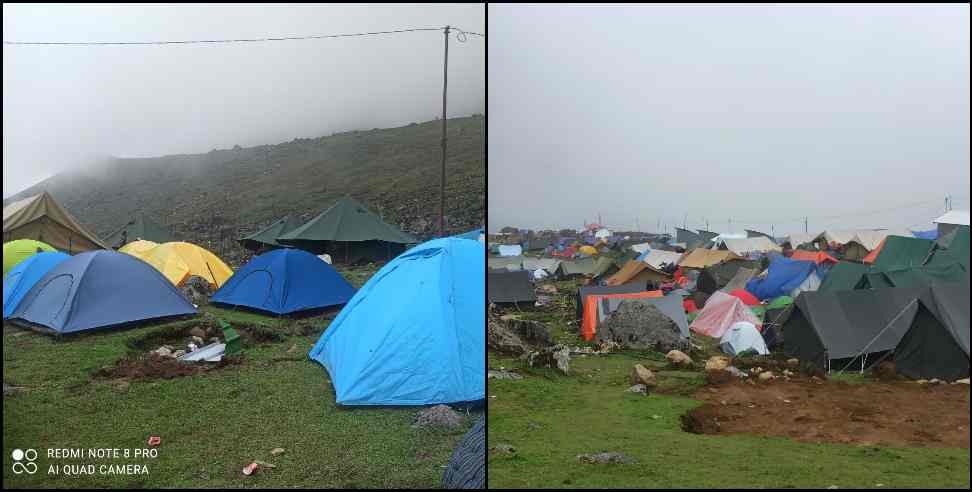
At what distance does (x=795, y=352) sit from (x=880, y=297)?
1704 millimetres

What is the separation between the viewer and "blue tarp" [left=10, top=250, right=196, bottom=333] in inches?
293

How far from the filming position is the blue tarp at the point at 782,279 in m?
16.5

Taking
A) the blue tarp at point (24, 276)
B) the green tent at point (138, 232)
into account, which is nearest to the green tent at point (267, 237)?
the green tent at point (138, 232)

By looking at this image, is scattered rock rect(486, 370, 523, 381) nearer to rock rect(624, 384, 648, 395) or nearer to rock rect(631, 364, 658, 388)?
rock rect(624, 384, 648, 395)

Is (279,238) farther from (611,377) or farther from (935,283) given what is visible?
(935,283)

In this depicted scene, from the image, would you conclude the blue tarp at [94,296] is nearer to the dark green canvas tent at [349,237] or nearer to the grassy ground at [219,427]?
the grassy ground at [219,427]

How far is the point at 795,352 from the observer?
905 centimetres

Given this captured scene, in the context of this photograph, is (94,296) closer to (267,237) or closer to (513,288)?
(513,288)

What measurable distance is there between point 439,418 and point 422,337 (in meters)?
0.76

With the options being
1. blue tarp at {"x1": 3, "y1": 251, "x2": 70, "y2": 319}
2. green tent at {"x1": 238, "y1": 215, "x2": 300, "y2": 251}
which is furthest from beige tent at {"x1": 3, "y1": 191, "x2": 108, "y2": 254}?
green tent at {"x1": 238, "y1": 215, "x2": 300, "y2": 251}

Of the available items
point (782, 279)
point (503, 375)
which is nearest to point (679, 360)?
point (503, 375)

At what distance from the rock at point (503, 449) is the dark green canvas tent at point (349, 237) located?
15605 mm

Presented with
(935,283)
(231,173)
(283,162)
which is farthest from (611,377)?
(283,162)

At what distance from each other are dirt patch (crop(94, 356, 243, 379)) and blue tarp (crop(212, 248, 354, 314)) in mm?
2847
